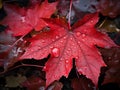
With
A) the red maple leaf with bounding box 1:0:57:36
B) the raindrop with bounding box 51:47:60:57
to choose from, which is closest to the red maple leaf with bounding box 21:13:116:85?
the raindrop with bounding box 51:47:60:57

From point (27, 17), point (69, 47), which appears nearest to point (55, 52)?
point (69, 47)

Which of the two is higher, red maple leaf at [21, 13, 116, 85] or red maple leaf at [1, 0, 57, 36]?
red maple leaf at [1, 0, 57, 36]

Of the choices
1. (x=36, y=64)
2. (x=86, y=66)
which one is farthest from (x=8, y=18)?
(x=86, y=66)

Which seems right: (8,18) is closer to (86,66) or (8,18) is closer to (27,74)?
(27,74)

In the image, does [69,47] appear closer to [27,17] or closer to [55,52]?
[55,52]

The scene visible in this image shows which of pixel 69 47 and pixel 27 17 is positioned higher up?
pixel 27 17

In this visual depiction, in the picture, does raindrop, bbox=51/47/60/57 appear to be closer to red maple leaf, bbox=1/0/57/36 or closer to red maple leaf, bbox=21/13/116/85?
red maple leaf, bbox=21/13/116/85

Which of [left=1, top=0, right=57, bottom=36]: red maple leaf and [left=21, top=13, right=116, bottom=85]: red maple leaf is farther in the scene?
[left=1, top=0, right=57, bottom=36]: red maple leaf
